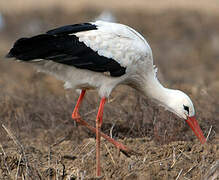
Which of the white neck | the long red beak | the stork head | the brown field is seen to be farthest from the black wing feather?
the long red beak

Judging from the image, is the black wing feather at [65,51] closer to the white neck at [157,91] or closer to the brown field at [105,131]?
the white neck at [157,91]

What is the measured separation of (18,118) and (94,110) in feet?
4.20

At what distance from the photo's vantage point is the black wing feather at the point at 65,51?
6.21 meters

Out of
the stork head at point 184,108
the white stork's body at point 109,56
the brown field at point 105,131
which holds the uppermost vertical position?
the white stork's body at point 109,56

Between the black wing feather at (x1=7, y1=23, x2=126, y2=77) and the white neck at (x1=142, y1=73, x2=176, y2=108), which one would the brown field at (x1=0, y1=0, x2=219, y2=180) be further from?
the black wing feather at (x1=7, y1=23, x2=126, y2=77)

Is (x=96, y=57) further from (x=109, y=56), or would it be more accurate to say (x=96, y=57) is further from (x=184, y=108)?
(x=184, y=108)

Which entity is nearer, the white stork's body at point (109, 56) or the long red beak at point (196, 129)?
the white stork's body at point (109, 56)

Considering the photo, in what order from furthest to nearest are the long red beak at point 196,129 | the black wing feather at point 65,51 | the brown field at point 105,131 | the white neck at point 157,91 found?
1. the white neck at point 157,91
2. the long red beak at point 196,129
3. the black wing feather at point 65,51
4. the brown field at point 105,131

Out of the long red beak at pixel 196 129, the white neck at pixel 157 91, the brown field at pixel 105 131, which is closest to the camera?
the brown field at pixel 105 131

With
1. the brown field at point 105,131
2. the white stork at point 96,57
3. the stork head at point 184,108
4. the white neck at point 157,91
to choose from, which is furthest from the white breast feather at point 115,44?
the brown field at point 105,131

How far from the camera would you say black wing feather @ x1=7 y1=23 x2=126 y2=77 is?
6.21m

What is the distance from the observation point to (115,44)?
6.36 metres

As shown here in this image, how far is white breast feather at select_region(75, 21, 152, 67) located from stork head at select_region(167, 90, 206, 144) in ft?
2.05

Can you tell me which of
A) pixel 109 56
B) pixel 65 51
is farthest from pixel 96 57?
pixel 65 51
